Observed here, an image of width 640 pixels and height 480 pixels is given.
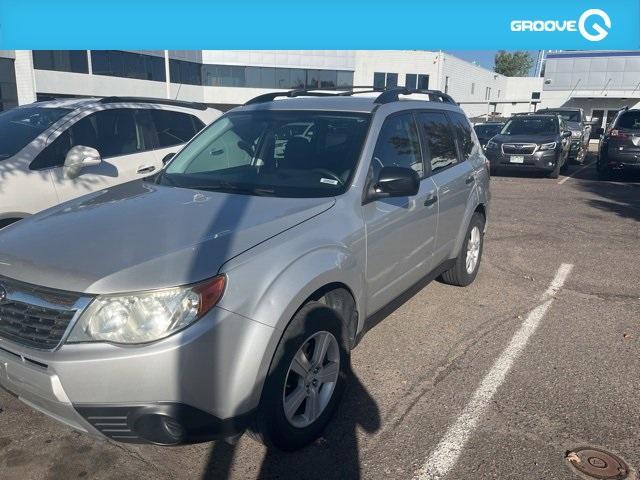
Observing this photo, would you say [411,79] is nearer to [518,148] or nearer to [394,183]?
[518,148]

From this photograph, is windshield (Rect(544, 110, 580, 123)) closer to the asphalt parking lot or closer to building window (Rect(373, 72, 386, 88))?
the asphalt parking lot

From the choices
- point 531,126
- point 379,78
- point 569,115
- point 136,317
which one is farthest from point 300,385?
point 379,78

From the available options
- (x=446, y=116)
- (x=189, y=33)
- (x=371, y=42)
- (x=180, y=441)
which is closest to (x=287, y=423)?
(x=180, y=441)

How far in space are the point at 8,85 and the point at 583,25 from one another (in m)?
27.6

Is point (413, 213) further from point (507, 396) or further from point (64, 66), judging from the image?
point (64, 66)

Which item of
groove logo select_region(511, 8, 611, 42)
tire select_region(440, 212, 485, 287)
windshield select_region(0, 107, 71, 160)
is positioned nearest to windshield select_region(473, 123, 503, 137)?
groove logo select_region(511, 8, 611, 42)

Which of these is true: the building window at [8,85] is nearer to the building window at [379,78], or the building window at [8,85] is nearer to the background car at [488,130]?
the background car at [488,130]

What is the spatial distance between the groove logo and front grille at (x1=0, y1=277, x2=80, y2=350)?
16.8 meters

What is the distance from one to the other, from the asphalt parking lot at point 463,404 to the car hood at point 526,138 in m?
8.92

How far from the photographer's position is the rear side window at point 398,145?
3.63 meters

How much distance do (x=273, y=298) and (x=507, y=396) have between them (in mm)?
1892

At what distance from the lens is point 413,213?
3814 millimetres

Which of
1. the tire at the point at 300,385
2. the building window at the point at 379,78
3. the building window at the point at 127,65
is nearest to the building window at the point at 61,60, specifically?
the building window at the point at 127,65

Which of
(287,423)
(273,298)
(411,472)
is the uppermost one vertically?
(273,298)
